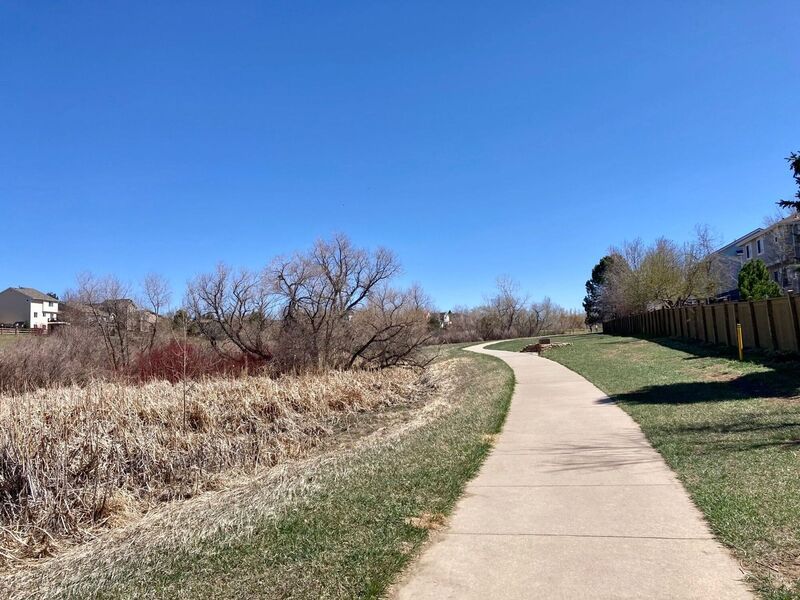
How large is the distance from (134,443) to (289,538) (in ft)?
22.2

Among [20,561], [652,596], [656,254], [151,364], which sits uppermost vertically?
[656,254]

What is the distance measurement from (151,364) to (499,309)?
62485 millimetres

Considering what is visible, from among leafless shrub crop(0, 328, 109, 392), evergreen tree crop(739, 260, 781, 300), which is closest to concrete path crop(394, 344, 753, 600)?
leafless shrub crop(0, 328, 109, 392)

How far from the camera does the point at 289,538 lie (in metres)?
4.92

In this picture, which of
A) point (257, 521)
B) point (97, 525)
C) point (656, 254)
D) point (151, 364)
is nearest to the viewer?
point (257, 521)

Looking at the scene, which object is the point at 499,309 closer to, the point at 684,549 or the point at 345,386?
the point at 345,386

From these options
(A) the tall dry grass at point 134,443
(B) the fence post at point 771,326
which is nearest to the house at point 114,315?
(A) the tall dry grass at point 134,443

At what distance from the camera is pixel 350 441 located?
39.1ft

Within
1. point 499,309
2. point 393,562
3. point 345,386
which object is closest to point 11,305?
point 499,309

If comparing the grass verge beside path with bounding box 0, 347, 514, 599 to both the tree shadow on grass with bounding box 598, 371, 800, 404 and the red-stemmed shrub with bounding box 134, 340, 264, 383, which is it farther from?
the red-stemmed shrub with bounding box 134, 340, 264, 383

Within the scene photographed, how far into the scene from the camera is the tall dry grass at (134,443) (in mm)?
7527

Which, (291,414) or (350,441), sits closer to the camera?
(350,441)

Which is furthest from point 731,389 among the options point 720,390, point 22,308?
point 22,308

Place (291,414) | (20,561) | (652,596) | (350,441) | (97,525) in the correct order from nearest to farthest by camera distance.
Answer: (652,596)
(20,561)
(97,525)
(350,441)
(291,414)
